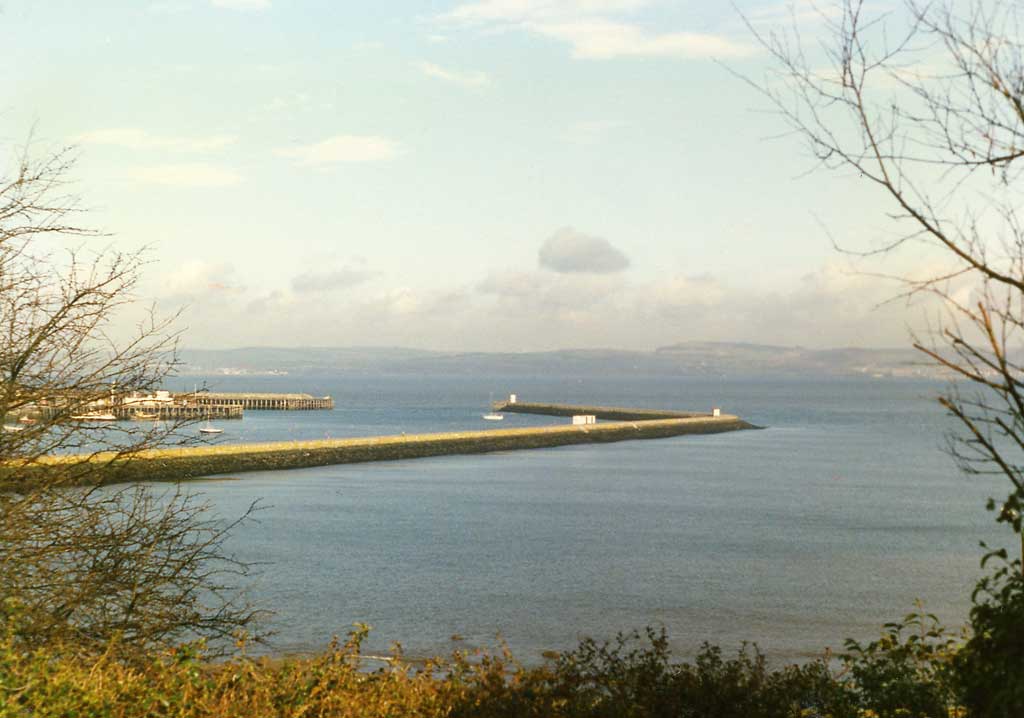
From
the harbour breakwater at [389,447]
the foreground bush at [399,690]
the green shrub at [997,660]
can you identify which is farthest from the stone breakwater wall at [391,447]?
the green shrub at [997,660]

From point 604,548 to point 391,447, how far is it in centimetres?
4277

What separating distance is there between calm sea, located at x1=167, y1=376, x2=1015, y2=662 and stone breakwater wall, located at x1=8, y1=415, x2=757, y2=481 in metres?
2.18

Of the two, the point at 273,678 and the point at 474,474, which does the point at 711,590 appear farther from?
the point at 474,474

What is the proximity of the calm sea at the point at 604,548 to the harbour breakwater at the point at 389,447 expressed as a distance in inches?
87.9

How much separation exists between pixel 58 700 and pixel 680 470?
73292mm

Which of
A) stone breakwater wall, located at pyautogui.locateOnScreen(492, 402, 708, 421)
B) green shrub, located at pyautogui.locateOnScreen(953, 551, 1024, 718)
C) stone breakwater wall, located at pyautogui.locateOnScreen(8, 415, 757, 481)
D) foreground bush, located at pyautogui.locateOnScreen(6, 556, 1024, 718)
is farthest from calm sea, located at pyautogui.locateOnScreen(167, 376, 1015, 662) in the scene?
stone breakwater wall, located at pyautogui.locateOnScreen(492, 402, 708, 421)

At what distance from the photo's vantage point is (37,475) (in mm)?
11312

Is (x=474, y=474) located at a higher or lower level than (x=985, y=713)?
lower

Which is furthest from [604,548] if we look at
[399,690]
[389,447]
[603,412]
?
[603,412]

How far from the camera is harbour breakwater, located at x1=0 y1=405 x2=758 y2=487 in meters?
66.8

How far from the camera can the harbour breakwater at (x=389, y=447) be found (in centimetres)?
6675

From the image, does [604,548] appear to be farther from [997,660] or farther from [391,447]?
[391,447]

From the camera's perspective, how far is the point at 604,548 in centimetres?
4375

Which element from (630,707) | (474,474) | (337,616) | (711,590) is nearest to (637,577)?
(711,590)
